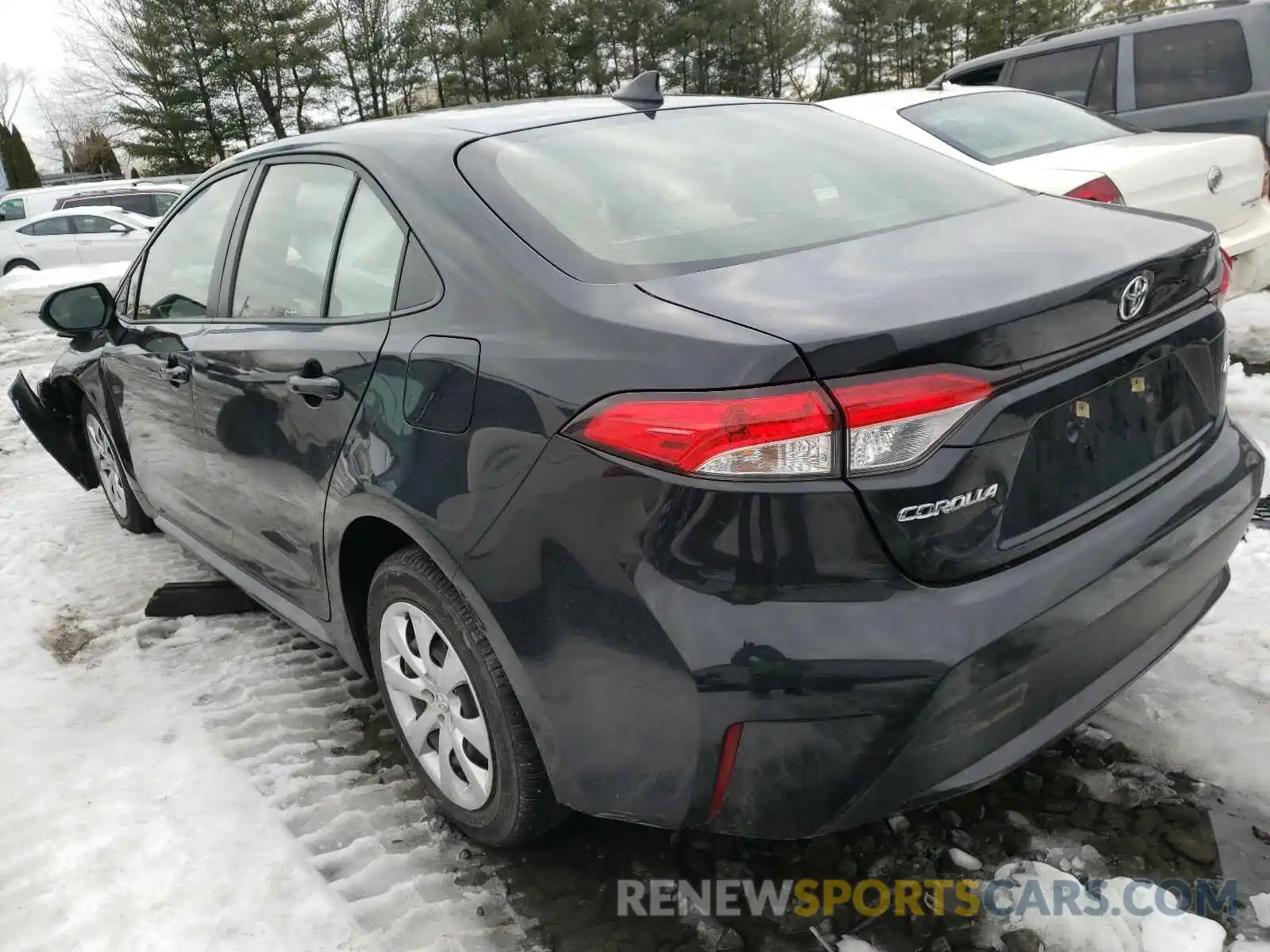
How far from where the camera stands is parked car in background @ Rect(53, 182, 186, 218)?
1841 cm

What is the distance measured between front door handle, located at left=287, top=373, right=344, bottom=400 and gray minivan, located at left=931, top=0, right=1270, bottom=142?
6155 millimetres

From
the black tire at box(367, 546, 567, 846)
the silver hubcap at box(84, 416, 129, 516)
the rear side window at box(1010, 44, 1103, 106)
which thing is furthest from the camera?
the rear side window at box(1010, 44, 1103, 106)

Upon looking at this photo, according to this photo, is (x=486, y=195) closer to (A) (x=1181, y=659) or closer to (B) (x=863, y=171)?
(B) (x=863, y=171)

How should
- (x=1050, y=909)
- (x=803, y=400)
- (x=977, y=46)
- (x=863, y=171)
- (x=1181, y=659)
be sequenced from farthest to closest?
(x=977, y=46), (x=1181, y=659), (x=863, y=171), (x=1050, y=909), (x=803, y=400)

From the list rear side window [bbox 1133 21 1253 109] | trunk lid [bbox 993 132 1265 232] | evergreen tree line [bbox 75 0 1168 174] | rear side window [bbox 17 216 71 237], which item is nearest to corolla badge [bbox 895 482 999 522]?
trunk lid [bbox 993 132 1265 232]

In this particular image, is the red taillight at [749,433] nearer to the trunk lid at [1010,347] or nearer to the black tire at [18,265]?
the trunk lid at [1010,347]

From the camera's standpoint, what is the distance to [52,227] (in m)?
16.6

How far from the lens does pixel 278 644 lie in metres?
3.52

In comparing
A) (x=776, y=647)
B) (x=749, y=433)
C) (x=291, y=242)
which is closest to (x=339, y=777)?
(x=291, y=242)

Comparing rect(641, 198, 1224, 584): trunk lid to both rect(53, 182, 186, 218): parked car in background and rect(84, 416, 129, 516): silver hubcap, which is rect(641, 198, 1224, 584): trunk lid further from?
rect(53, 182, 186, 218): parked car in background

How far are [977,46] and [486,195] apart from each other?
4194cm

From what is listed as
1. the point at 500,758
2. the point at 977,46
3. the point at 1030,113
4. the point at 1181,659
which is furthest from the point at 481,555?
the point at 977,46

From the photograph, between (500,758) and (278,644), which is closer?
(500,758)

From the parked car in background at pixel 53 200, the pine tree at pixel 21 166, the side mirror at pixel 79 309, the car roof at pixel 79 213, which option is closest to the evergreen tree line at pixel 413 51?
the pine tree at pixel 21 166
